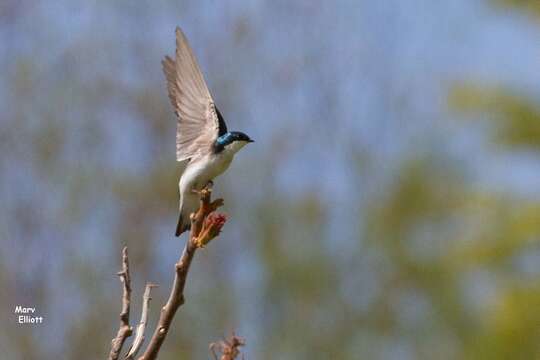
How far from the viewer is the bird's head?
2564mm

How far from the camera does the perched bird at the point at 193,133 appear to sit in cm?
246

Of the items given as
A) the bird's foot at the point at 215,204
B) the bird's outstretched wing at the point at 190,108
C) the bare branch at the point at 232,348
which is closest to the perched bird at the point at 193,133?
the bird's outstretched wing at the point at 190,108

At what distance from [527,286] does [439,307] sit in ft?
3.51

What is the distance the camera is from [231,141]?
104 inches

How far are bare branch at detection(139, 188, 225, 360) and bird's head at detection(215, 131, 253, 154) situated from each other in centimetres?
79

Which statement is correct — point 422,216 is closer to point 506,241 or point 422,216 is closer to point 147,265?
point 506,241

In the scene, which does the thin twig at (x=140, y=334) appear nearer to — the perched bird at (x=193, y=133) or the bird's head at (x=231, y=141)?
the perched bird at (x=193, y=133)

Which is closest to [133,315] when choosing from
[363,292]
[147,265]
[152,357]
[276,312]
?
[147,265]

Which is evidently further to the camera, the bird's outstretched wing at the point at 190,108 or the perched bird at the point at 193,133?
the bird's outstretched wing at the point at 190,108

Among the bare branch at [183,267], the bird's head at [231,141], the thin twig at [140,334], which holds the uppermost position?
the bird's head at [231,141]

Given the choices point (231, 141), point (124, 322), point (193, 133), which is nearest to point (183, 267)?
point (124, 322)

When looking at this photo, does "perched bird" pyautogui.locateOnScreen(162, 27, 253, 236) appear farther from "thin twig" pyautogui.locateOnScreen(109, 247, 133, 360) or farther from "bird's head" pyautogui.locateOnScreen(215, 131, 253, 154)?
"thin twig" pyautogui.locateOnScreen(109, 247, 133, 360)

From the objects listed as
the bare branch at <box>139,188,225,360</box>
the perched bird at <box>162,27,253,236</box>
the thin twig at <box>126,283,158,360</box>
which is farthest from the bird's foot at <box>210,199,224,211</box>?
the perched bird at <box>162,27,253,236</box>

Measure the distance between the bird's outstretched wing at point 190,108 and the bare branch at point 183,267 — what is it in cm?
88
